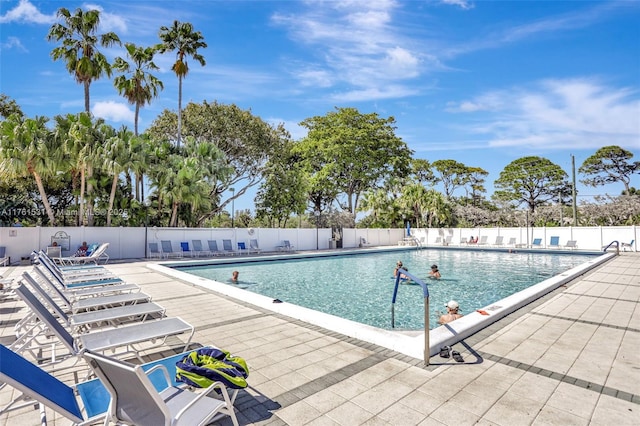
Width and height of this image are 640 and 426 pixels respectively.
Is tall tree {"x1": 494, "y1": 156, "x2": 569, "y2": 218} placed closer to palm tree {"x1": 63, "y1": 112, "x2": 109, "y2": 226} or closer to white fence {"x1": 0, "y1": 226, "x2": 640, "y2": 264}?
white fence {"x1": 0, "y1": 226, "x2": 640, "y2": 264}

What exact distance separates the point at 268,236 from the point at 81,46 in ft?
53.4

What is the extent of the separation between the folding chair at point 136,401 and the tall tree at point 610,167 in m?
51.1

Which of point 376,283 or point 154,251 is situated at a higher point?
point 154,251

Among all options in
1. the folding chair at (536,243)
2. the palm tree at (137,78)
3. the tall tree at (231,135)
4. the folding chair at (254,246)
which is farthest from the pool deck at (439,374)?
the tall tree at (231,135)

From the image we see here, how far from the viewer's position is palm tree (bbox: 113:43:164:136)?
75.2 ft

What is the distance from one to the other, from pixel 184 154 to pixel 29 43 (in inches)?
474

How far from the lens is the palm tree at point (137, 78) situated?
22.9 meters

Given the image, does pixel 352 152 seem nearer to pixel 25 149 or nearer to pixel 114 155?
pixel 114 155

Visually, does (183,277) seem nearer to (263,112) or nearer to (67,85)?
(67,85)

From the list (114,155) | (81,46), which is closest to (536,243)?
(114,155)

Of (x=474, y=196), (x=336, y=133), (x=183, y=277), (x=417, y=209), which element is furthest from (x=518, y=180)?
(x=183, y=277)

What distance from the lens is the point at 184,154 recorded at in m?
22.7

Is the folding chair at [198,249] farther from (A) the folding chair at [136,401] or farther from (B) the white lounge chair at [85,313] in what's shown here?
(A) the folding chair at [136,401]

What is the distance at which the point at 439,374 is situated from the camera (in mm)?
3527
